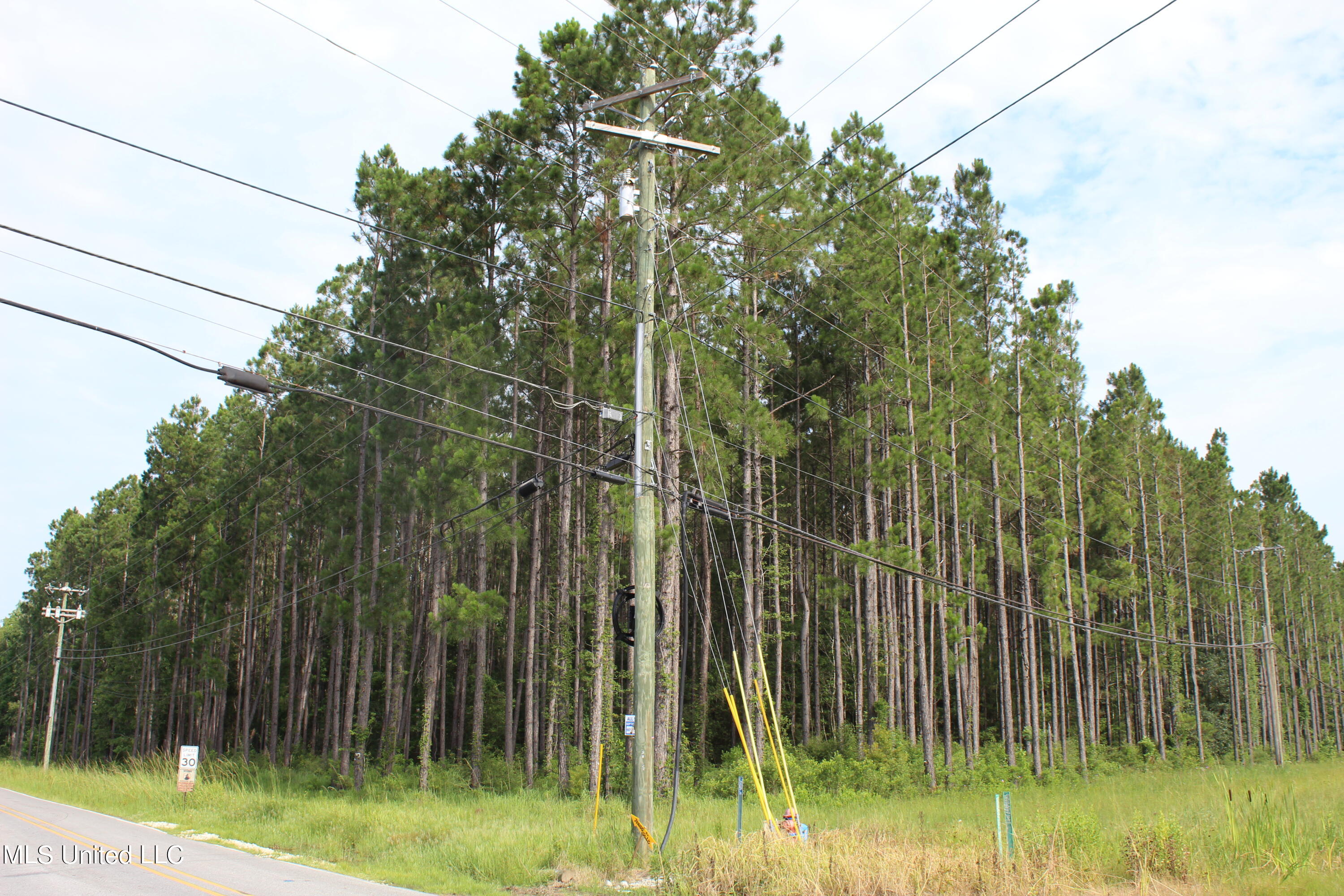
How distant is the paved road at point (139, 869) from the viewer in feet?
30.9

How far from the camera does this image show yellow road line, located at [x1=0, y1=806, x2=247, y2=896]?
374 inches

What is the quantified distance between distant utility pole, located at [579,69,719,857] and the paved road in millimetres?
2979

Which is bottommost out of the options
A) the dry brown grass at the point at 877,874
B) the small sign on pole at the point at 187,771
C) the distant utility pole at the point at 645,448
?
the small sign on pole at the point at 187,771

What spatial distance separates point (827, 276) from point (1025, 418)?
9545 mm

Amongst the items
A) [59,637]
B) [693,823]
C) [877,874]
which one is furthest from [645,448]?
[59,637]

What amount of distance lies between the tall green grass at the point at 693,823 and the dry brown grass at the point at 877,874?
22 cm

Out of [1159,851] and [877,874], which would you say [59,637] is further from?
[1159,851]

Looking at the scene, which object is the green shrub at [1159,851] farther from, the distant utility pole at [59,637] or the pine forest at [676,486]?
the distant utility pole at [59,637]

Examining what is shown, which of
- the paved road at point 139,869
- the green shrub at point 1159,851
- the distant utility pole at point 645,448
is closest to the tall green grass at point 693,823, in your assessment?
the green shrub at point 1159,851

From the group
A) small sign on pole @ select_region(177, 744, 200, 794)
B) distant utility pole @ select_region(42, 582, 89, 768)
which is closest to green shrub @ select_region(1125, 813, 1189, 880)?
small sign on pole @ select_region(177, 744, 200, 794)

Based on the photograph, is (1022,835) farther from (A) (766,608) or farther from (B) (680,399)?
(A) (766,608)

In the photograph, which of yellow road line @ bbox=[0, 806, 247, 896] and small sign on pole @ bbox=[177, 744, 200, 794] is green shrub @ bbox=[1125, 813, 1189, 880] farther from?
small sign on pole @ bbox=[177, 744, 200, 794]

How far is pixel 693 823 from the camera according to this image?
527 inches

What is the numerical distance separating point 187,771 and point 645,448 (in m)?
17.0
